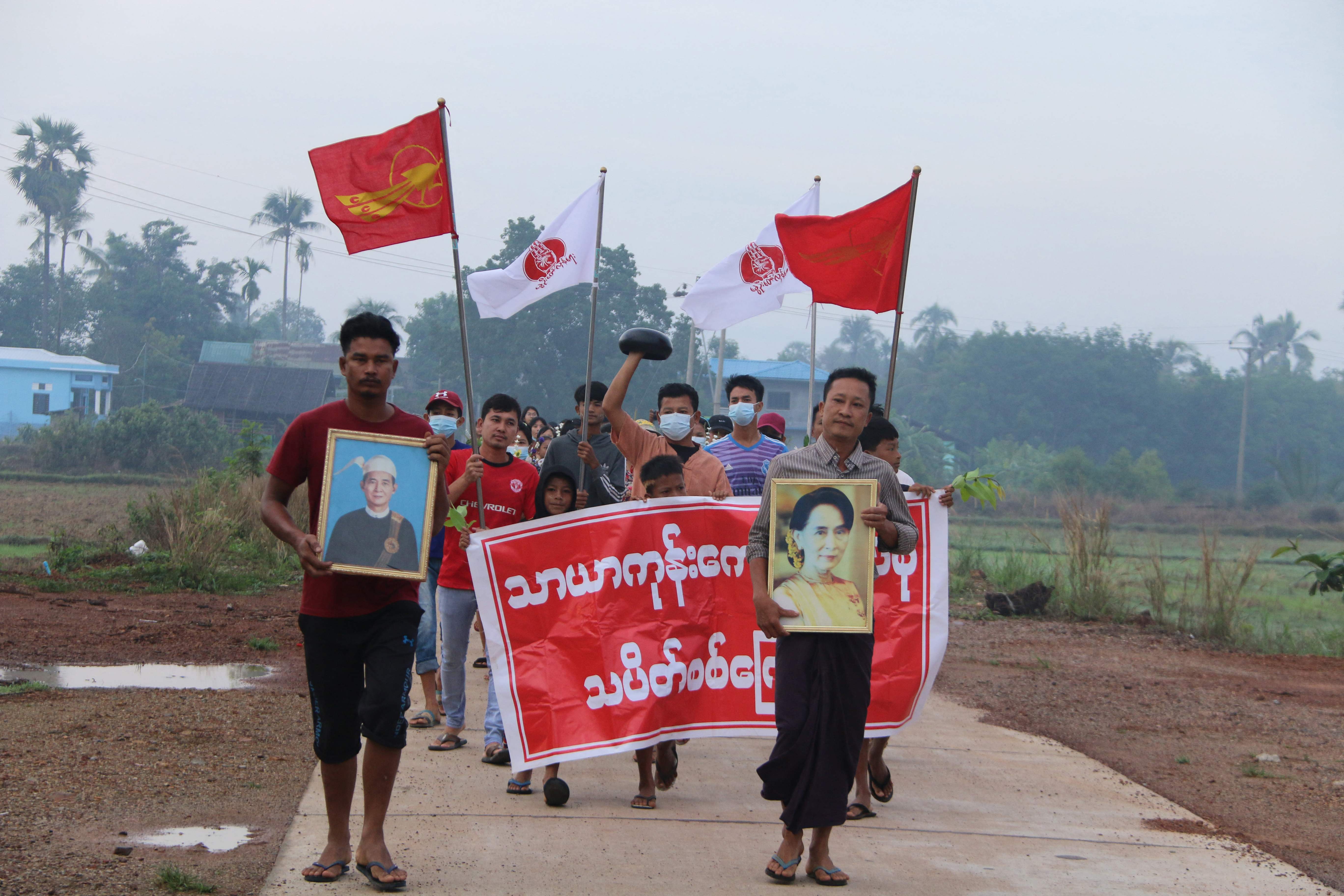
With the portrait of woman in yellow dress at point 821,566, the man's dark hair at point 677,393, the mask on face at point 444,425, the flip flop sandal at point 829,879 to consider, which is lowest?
the flip flop sandal at point 829,879

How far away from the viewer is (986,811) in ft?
19.2

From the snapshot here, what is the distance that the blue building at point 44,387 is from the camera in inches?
1874

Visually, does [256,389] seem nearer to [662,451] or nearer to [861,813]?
[662,451]

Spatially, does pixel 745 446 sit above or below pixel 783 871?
above

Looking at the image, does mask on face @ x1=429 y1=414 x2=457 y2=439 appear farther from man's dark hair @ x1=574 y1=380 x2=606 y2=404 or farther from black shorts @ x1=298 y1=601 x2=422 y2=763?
black shorts @ x1=298 y1=601 x2=422 y2=763

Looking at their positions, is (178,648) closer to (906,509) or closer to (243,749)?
(243,749)

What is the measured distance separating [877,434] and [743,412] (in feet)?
6.56

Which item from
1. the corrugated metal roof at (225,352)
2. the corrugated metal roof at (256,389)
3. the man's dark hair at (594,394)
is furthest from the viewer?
the corrugated metal roof at (225,352)

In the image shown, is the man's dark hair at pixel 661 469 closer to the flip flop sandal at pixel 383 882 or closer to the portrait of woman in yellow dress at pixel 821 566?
the portrait of woman in yellow dress at pixel 821 566

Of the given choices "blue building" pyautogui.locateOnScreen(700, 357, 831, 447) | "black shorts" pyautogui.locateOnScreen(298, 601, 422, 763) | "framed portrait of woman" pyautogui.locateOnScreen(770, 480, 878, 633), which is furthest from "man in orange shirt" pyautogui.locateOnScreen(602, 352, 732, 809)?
"blue building" pyautogui.locateOnScreen(700, 357, 831, 447)

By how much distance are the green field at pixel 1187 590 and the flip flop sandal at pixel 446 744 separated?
9.78 meters

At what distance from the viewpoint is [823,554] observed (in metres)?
4.57

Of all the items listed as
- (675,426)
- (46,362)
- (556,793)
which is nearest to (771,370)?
(46,362)

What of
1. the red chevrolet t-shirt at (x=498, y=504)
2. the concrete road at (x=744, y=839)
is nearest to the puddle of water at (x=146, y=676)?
the concrete road at (x=744, y=839)
